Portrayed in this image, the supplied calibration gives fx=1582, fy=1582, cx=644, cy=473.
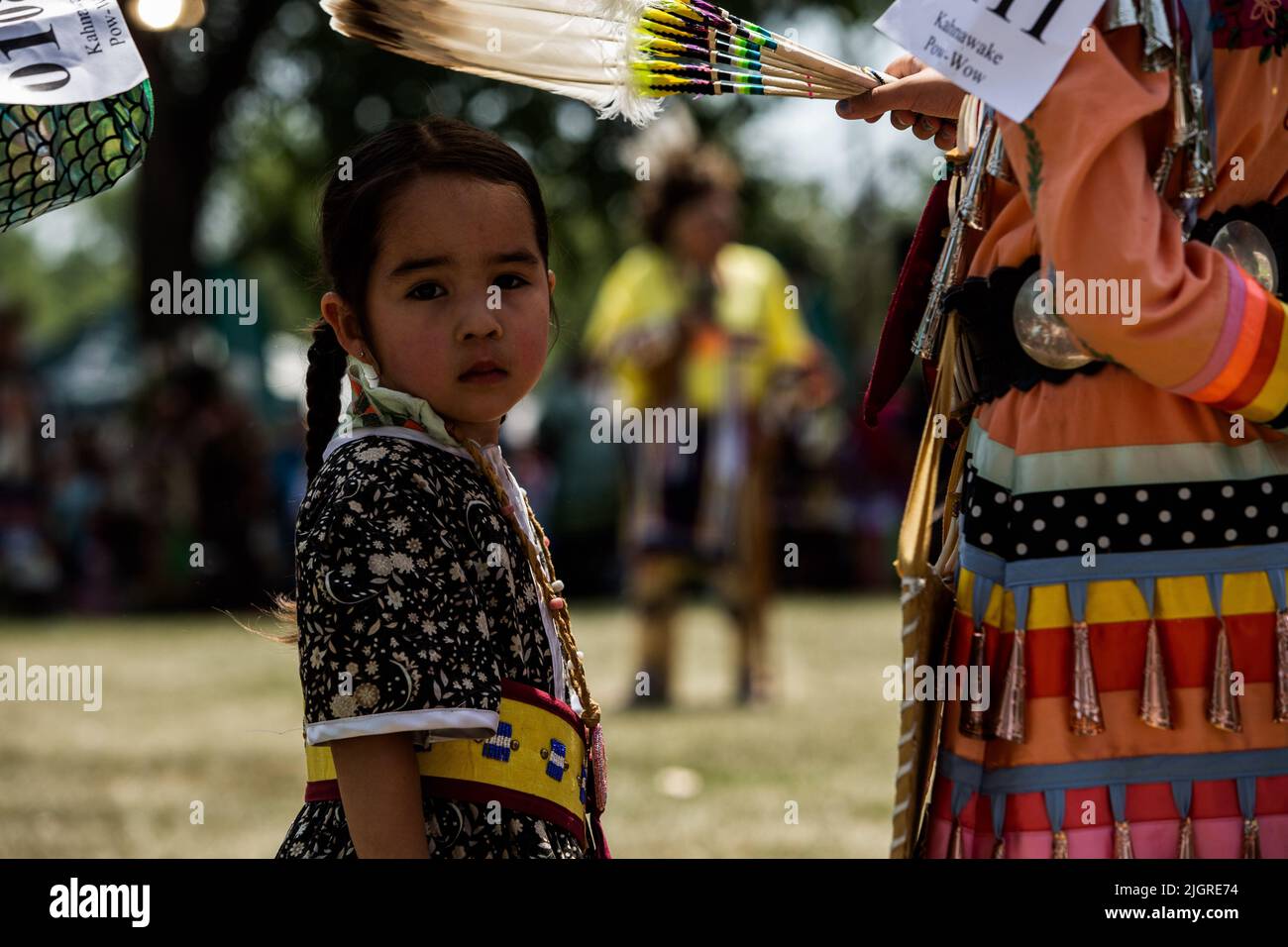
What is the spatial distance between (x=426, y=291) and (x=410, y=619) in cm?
40

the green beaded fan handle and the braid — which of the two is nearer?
the green beaded fan handle

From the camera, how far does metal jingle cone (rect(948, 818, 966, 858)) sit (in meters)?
1.83

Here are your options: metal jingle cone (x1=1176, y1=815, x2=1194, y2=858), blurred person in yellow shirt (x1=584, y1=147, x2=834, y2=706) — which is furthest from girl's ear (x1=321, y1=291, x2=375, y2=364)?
blurred person in yellow shirt (x1=584, y1=147, x2=834, y2=706)

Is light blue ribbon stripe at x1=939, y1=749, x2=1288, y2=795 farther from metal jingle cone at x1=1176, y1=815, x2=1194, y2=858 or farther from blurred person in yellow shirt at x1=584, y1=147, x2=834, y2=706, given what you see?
blurred person in yellow shirt at x1=584, y1=147, x2=834, y2=706

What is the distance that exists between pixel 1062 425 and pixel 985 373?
5.3 inches

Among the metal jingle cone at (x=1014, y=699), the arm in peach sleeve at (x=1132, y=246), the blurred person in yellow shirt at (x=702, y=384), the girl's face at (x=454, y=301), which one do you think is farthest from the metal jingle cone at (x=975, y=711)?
the blurred person in yellow shirt at (x=702, y=384)

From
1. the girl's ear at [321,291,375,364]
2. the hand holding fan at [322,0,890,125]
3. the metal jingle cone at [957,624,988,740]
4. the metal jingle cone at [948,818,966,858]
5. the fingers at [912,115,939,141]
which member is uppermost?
the hand holding fan at [322,0,890,125]

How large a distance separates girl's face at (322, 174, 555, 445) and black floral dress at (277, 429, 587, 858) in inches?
3.3

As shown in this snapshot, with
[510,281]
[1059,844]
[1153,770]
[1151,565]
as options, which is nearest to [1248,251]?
[1151,565]

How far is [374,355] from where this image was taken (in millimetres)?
1882

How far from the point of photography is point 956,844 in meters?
1.84

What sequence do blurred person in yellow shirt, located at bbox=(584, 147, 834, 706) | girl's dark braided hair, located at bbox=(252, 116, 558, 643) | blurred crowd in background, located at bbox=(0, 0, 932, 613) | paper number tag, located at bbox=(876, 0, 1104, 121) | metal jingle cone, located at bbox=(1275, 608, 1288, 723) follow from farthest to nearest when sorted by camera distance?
blurred crowd in background, located at bbox=(0, 0, 932, 613), blurred person in yellow shirt, located at bbox=(584, 147, 834, 706), girl's dark braided hair, located at bbox=(252, 116, 558, 643), metal jingle cone, located at bbox=(1275, 608, 1288, 723), paper number tag, located at bbox=(876, 0, 1104, 121)
